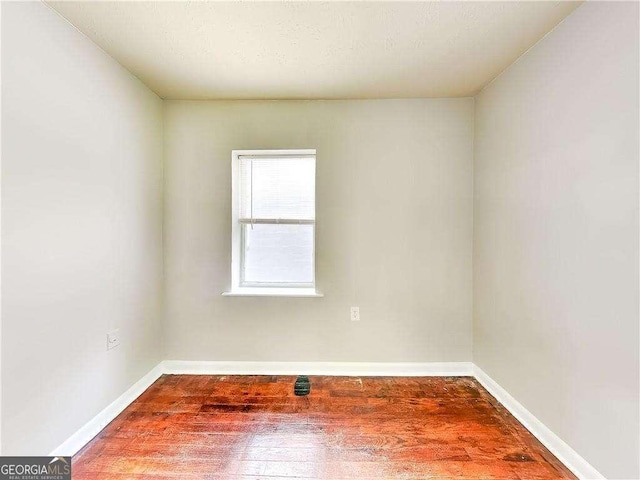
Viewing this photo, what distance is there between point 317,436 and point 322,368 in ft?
2.54

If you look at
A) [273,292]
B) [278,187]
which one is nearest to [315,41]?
[278,187]

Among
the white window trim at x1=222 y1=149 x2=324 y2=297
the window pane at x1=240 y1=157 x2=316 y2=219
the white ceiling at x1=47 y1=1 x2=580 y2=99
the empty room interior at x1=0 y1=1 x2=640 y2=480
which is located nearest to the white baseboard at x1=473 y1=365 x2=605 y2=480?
the empty room interior at x1=0 y1=1 x2=640 y2=480

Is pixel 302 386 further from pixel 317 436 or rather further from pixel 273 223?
pixel 273 223

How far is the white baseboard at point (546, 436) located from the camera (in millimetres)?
1466

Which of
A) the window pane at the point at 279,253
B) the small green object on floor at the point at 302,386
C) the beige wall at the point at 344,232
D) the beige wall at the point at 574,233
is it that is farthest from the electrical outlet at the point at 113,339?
the beige wall at the point at 574,233

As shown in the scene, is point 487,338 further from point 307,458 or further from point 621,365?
point 307,458

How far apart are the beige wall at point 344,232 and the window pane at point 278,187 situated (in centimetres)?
13

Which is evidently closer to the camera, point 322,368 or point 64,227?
point 64,227

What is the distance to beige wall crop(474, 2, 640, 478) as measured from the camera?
1280 mm

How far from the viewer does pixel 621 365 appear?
4.26 feet

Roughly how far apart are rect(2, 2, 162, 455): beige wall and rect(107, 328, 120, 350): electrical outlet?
4 centimetres

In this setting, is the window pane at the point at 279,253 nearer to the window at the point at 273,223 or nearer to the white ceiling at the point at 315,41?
the window at the point at 273,223

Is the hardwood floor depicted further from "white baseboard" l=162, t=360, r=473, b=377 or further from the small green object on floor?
"white baseboard" l=162, t=360, r=473, b=377

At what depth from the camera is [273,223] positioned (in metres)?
2.65
